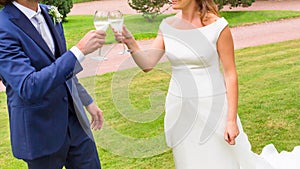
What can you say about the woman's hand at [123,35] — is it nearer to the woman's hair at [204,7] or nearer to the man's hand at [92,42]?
the man's hand at [92,42]

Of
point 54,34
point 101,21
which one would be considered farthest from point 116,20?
point 54,34

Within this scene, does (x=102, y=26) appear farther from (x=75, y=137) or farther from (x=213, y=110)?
(x=213, y=110)

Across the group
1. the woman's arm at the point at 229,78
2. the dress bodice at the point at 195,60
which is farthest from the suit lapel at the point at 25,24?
the woman's arm at the point at 229,78

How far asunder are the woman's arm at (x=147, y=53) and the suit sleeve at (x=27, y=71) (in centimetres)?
64

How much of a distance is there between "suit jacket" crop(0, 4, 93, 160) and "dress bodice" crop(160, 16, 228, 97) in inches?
24.1

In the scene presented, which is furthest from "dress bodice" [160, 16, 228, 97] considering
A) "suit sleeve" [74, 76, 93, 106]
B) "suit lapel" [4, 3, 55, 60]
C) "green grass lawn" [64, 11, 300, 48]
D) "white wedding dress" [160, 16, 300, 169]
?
"green grass lawn" [64, 11, 300, 48]

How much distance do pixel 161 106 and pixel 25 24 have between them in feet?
3.30

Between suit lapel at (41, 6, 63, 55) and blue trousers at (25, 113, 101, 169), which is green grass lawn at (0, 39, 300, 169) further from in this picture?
suit lapel at (41, 6, 63, 55)

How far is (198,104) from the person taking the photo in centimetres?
321

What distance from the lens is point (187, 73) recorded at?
10.3ft

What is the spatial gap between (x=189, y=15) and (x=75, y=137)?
40.4 inches

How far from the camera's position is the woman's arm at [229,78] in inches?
122

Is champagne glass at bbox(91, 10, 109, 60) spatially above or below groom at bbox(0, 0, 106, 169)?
above

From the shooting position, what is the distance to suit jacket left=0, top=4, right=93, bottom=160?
2.39 metres
